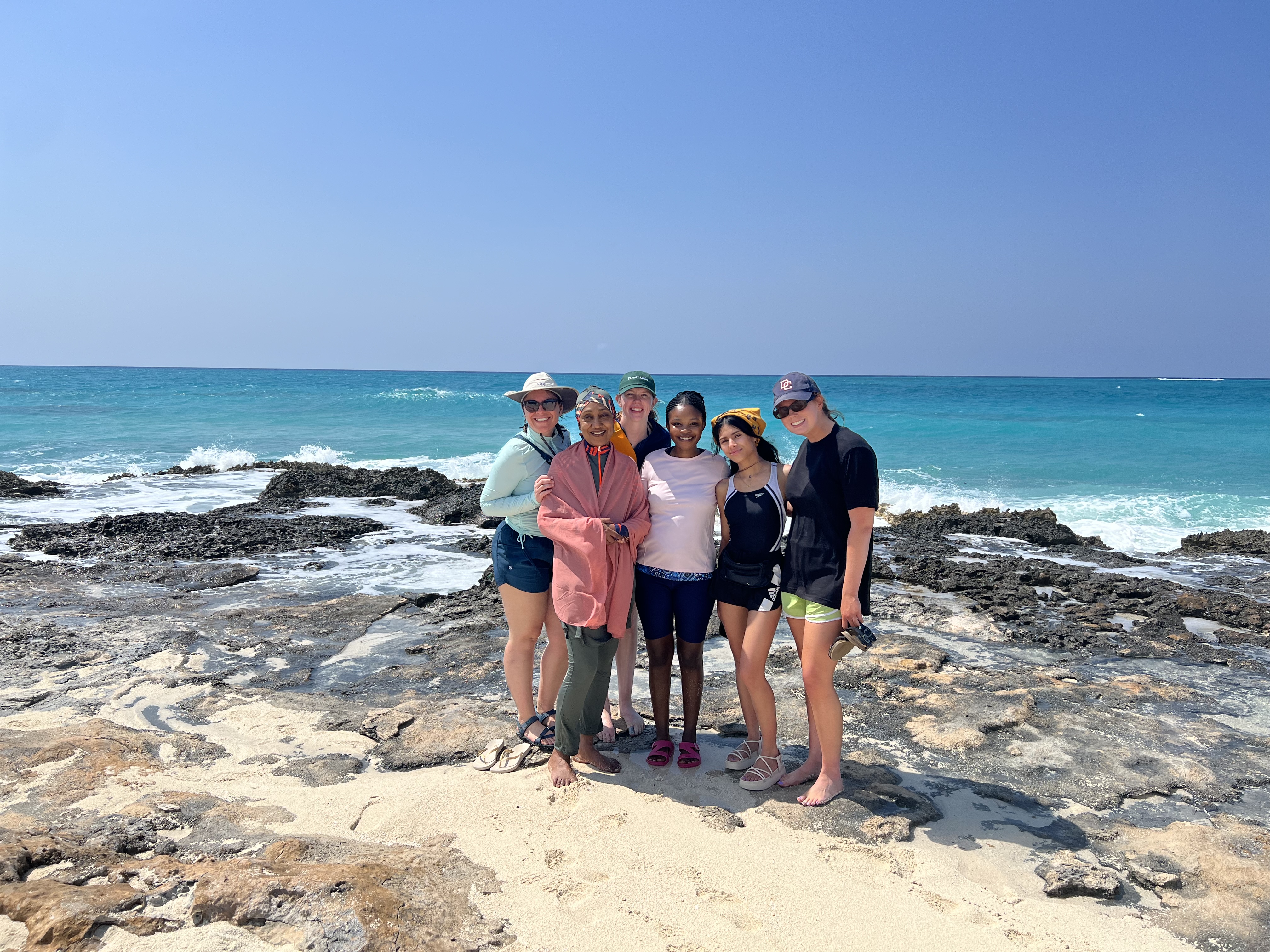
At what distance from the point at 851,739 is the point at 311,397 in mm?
48699

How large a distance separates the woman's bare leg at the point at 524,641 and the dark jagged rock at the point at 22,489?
12.2 m

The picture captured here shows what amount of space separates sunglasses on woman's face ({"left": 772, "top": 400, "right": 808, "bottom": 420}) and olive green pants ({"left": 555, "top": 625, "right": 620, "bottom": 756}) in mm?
1208

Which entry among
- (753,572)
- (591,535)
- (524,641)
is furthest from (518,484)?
(753,572)

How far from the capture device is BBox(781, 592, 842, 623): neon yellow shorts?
3240mm

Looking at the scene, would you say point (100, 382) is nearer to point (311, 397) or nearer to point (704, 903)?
point (311, 397)

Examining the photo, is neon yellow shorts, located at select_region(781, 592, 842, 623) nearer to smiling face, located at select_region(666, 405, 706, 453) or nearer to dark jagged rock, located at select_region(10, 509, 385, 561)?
smiling face, located at select_region(666, 405, 706, 453)

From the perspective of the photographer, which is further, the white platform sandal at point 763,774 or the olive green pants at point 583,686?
the white platform sandal at point 763,774

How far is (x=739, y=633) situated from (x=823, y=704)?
480 mm

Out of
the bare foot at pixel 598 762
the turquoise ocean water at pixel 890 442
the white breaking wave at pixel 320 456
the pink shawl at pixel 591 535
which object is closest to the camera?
the pink shawl at pixel 591 535

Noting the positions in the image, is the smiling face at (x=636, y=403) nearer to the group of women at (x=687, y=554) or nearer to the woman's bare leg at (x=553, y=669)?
the group of women at (x=687, y=554)

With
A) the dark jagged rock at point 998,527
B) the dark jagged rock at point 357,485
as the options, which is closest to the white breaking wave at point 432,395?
the dark jagged rock at point 357,485

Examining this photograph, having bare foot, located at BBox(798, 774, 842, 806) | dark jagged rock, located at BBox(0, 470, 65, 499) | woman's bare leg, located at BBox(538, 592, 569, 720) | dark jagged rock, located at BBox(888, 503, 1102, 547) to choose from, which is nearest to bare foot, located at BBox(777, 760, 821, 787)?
bare foot, located at BBox(798, 774, 842, 806)

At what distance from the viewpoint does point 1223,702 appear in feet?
16.1

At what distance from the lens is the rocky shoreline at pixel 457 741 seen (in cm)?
254
